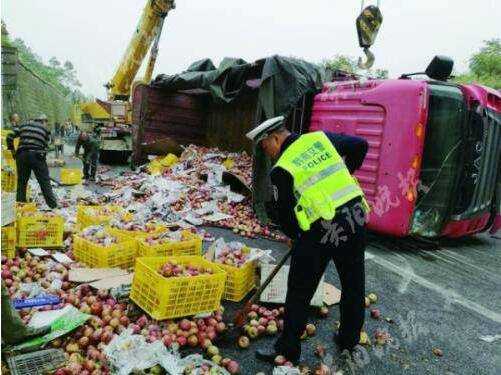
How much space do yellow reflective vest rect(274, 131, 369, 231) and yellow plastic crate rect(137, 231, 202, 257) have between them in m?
1.85

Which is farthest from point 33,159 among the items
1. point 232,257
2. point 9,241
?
point 232,257

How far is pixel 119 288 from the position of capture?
12.1ft

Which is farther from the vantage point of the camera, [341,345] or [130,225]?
[130,225]

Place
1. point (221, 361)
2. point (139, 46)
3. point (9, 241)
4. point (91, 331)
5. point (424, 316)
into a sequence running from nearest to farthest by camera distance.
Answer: point (221, 361), point (91, 331), point (424, 316), point (9, 241), point (139, 46)

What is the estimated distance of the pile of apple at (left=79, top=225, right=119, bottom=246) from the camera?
4410mm

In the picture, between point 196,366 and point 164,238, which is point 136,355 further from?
point 164,238

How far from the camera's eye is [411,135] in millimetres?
5531

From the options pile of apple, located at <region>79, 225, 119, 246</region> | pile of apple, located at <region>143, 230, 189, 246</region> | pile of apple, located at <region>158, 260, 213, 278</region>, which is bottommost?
pile of apple, located at <region>79, 225, 119, 246</region>

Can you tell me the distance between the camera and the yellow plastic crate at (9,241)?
4.32 meters

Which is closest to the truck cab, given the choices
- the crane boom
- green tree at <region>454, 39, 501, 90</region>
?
the crane boom

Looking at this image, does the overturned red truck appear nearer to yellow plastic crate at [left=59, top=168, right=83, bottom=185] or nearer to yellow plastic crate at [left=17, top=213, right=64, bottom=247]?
A: yellow plastic crate at [left=17, top=213, right=64, bottom=247]

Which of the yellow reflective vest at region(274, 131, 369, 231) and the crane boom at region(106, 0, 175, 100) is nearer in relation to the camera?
the yellow reflective vest at region(274, 131, 369, 231)

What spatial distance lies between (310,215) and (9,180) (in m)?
7.33

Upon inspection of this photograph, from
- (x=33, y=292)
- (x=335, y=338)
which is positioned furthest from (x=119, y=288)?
(x=335, y=338)
